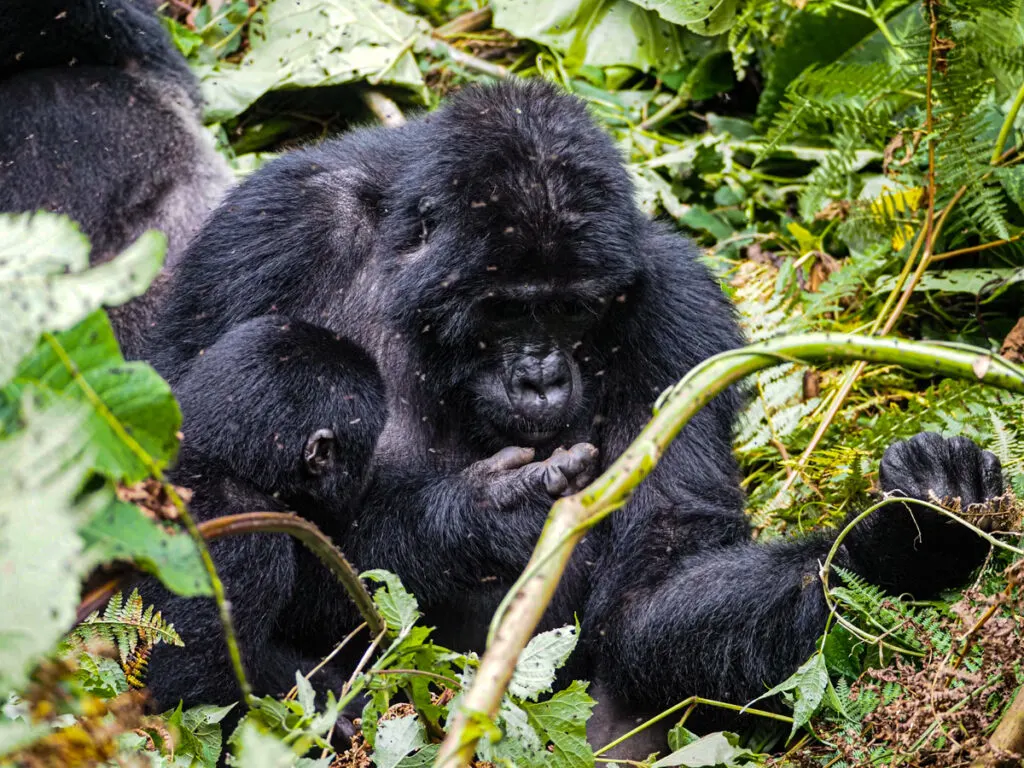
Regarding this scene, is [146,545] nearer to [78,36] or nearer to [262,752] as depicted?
[262,752]

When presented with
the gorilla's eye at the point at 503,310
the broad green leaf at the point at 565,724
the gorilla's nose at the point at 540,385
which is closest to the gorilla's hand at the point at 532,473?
the gorilla's nose at the point at 540,385

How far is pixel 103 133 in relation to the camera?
5.11m

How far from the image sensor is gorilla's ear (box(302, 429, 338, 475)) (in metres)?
3.37

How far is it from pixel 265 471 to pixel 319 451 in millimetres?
156

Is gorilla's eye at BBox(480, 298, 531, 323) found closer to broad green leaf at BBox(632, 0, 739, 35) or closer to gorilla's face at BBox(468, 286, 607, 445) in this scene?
gorilla's face at BBox(468, 286, 607, 445)

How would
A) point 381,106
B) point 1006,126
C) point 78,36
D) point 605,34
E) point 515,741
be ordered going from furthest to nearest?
point 605,34, point 381,106, point 78,36, point 1006,126, point 515,741

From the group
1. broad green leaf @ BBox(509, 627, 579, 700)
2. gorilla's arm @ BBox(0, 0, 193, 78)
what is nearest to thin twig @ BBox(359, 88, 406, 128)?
gorilla's arm @ BBox(0, 0, 193, 78)

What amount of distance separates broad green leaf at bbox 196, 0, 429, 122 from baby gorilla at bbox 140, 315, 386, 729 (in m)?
2.94

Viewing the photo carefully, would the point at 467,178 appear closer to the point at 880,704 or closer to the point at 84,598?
the point at 880,704

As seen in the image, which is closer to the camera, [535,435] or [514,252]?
[514,252]

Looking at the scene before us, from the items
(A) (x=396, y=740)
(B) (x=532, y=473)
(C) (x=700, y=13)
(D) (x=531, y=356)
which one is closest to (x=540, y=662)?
(A) (x=396, y=740)

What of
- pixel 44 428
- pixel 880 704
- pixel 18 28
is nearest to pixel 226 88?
pixel 18 28

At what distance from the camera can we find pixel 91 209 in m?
4.95

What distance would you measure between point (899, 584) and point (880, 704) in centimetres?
59
